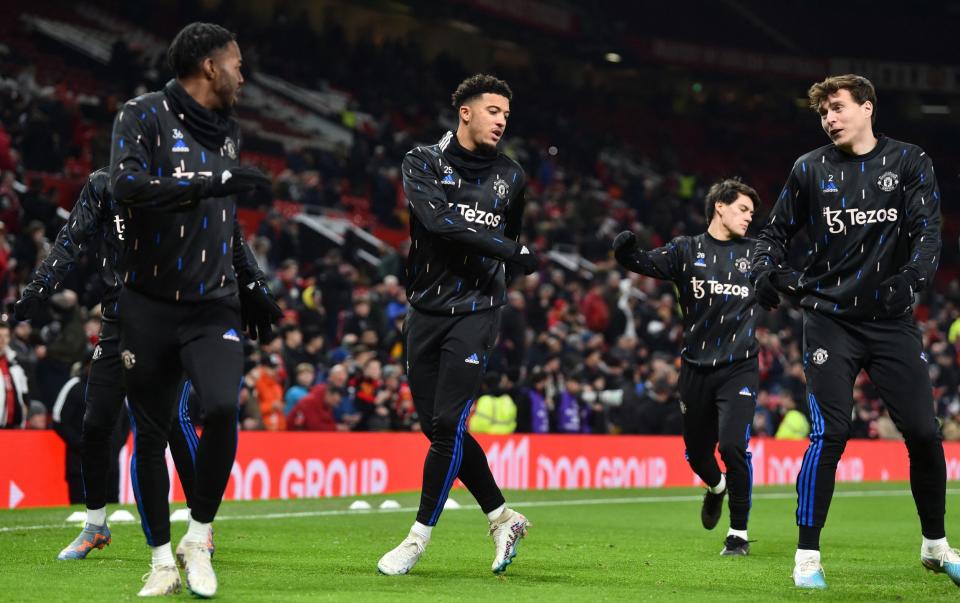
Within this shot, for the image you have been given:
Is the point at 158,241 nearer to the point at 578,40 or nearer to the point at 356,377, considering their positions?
the point at 356,377

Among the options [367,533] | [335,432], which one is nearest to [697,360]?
[367,533]

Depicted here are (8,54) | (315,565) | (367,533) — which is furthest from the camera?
(8,54)

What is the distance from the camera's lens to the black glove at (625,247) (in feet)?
27.8

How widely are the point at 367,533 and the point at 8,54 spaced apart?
1677cm

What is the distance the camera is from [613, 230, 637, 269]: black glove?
8477mm

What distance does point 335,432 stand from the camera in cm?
1616

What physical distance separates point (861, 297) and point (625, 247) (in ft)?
6.47

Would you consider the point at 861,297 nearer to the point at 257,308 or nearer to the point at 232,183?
the point at 257,308

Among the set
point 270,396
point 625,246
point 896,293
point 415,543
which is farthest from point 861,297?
point 270,396

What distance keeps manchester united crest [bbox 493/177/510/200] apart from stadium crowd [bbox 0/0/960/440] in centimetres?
741

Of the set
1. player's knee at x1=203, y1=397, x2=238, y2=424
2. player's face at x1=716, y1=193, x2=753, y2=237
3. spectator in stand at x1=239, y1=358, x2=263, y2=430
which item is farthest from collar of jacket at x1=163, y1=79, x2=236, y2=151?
spectator in stand at x1=239, y1=358, x2=263, y2=430

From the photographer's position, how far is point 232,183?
553 centimetres

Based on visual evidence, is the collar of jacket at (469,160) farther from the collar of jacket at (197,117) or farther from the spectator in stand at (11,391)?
the spectator in stand at (11,391)

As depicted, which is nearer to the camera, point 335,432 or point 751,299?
point 751,299
